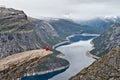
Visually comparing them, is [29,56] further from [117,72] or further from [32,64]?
[117,72]

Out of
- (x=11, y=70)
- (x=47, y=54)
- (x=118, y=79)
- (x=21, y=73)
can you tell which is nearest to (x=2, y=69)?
(x=11, y=70)

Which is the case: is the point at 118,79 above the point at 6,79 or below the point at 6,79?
below

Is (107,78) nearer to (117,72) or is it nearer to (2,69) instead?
(117,72)

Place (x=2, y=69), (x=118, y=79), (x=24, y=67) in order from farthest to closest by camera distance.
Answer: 1. (x=118, y=79)
2. (x=24, y=67)
3. (x=2, y=69)

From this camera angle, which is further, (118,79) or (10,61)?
(118,79)

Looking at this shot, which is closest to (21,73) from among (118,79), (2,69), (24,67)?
(24,67)

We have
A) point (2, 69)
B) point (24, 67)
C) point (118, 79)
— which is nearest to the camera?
point (2, 69)

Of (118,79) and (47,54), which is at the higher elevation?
(47,54)

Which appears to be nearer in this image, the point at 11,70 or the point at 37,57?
the point at 11,70
